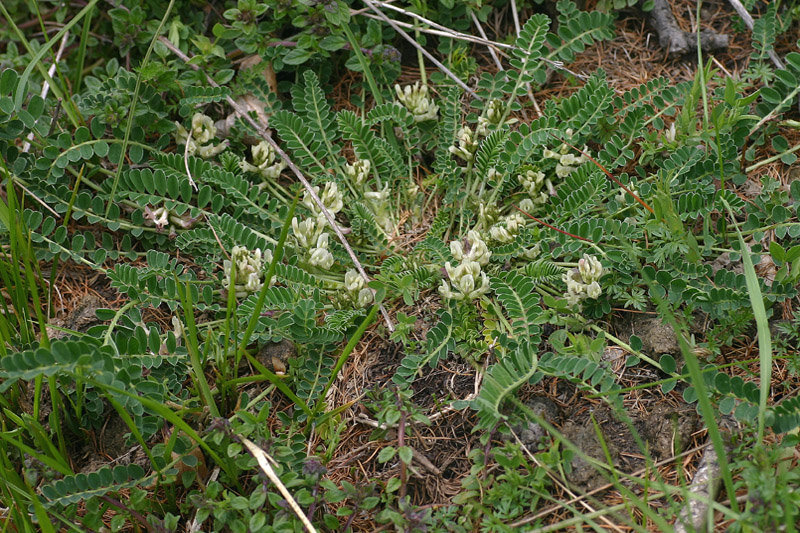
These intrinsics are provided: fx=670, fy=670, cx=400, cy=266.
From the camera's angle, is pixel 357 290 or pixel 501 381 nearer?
pixel 501 381

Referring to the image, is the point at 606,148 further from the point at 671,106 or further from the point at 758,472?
the point at 758,472

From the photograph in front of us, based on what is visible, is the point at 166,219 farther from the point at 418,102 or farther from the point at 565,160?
the point at 565,160

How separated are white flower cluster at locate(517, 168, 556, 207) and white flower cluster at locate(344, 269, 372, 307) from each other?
0.74m

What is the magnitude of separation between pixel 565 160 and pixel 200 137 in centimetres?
159

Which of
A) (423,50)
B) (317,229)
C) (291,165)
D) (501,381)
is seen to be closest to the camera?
(501,381)

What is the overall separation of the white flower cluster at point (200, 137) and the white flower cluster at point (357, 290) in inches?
37.0

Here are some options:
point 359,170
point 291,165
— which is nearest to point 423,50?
point 359,170

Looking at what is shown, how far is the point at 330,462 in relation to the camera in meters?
2.24

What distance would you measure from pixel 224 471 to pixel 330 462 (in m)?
0.34

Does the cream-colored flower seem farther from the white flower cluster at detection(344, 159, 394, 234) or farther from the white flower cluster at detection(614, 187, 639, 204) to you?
the white flower cluster at detection(614, 187, 639, 204)

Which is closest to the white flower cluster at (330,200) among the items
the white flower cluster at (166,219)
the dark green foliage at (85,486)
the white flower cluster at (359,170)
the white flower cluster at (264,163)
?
the white flower cluster at (359,170)

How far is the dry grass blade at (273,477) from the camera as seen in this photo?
6.25ft

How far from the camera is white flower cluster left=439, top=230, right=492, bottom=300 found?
2400mm

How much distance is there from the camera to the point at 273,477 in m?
1.97
